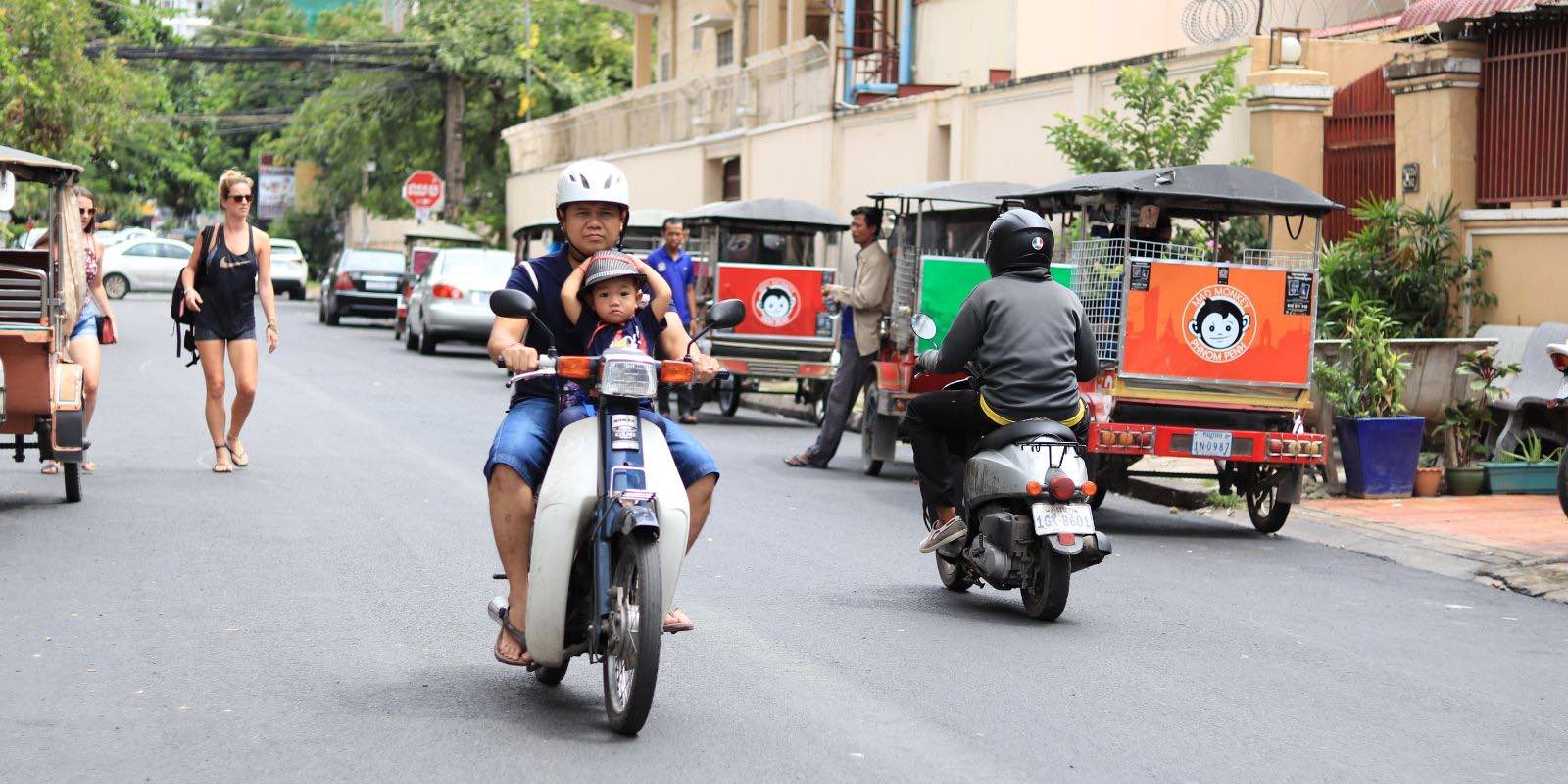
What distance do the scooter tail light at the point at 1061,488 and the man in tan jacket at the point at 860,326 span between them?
6.68 meters

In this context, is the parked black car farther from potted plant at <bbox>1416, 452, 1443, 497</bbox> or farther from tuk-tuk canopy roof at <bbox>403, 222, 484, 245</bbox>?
potted plant at <bbox>1416, 452, 1443, 497</bbox>

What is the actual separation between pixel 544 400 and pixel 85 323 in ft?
21.7

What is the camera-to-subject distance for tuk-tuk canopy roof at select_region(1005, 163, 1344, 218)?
11.5 metres

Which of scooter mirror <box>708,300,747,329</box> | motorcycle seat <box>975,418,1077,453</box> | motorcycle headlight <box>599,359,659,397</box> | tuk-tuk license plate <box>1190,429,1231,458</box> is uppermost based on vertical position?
scooter mirror <box>708,300,747,329</box>

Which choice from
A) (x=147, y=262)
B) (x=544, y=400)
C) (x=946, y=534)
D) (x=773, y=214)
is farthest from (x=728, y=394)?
(x=147, y=262)

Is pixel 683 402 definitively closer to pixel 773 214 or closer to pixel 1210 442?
pixel 773 214

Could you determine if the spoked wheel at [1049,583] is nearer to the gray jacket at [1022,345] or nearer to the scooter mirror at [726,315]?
the gray jacket at [1022,345]

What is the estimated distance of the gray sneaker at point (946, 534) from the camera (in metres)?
8.67

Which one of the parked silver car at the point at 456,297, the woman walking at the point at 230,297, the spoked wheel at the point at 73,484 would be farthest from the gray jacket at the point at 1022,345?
the parked silver car at the point at 456,297

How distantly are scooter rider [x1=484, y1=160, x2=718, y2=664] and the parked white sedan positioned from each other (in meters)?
44.9

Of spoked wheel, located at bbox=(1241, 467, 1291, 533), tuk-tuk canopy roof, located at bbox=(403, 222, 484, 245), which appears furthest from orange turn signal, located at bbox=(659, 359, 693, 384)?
tuk-tuk canopy roof, located at bbox=(403, 222, 484, 245)

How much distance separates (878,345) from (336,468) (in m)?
4.32

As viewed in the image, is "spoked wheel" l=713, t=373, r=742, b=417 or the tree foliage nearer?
the tree foliage

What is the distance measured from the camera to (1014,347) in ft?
28.0
